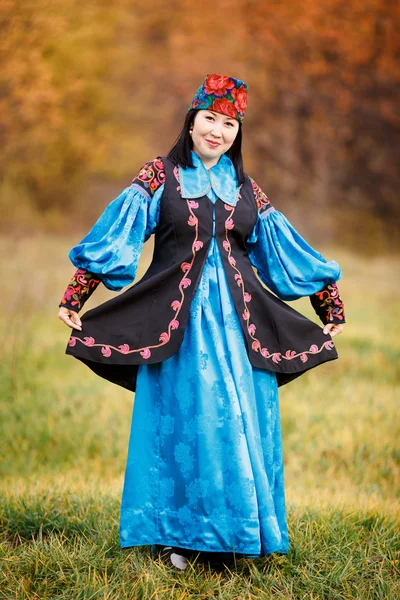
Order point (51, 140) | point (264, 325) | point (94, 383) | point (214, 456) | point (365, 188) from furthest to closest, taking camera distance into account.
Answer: point (365, 188) → point (51, 140) → point (94, 383) → point (264, 325) → point (214, 456)

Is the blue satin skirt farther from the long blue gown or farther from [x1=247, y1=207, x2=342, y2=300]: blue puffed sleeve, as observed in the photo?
[x1=247, y1=207, x2=342, y2=300]: blue puffed sleeve

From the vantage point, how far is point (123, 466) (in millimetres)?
4691

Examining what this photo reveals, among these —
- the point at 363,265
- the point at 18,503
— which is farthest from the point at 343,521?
the point at 363,265

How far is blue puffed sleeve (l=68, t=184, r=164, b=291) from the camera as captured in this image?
2639 millimetres

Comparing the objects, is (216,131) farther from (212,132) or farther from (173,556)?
(173,556)

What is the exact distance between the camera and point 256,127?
986cm

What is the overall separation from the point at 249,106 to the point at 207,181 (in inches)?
282

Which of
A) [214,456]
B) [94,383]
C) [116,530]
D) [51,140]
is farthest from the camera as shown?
[51,140]

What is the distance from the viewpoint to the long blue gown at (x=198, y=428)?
2605mm

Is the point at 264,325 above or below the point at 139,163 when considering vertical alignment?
below

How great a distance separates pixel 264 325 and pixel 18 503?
1.36 m

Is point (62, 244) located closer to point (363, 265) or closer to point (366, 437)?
point (363, 265)

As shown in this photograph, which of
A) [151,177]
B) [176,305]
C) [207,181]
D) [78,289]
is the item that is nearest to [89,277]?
[78,289]

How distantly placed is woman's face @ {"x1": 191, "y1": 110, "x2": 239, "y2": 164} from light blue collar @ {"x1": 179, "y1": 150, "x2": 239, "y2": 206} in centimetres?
6
